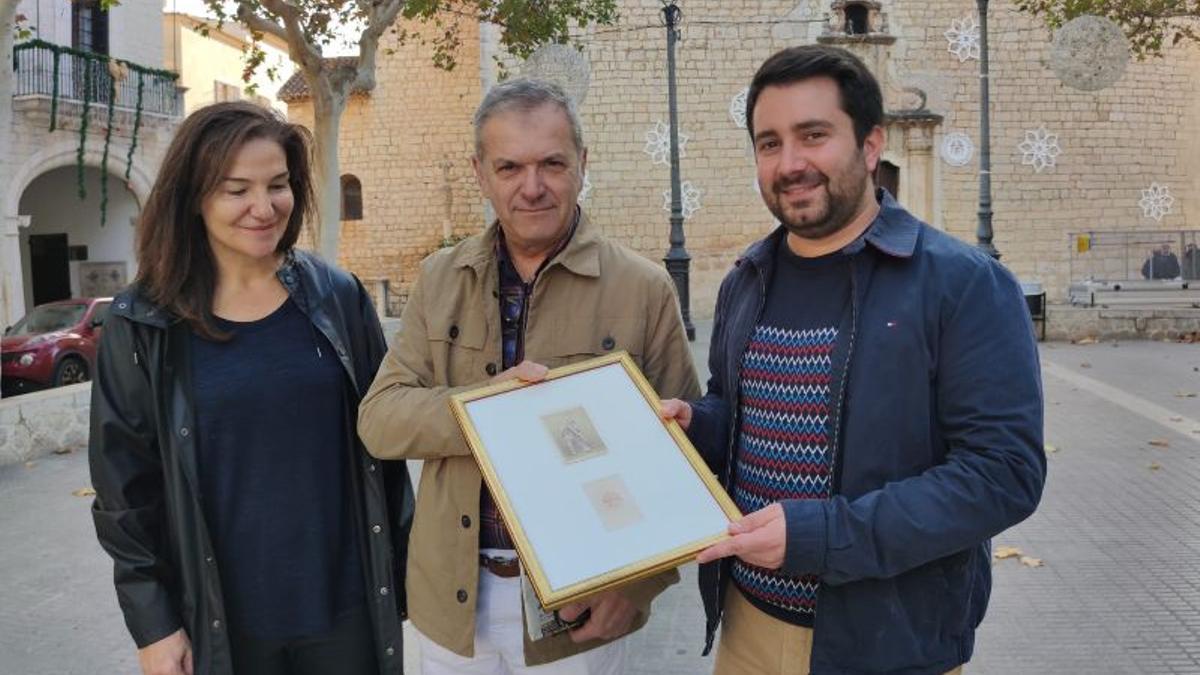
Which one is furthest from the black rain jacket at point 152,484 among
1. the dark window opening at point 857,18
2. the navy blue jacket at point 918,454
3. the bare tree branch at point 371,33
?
the dark window opening at point 857,18

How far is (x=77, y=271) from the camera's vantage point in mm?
21031

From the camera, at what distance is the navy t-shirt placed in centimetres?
228

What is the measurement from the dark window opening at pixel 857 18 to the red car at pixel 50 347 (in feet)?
55.5

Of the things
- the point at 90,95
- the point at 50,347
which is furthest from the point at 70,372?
the point at 90,95

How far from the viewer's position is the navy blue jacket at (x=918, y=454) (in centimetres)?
171

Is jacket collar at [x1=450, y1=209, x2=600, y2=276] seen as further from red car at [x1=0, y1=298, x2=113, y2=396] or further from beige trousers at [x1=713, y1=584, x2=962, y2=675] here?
red car at [x1=0, y1=298, x2=113, y2=396]

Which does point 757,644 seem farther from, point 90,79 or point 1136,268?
point 90,79

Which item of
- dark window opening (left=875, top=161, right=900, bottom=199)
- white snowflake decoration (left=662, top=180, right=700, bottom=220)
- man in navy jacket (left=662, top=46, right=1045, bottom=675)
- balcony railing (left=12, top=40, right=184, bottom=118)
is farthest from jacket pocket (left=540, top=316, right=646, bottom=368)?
dark window opening (left=875, top=161, right=900, bottom=199)

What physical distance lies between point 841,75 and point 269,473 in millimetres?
1647

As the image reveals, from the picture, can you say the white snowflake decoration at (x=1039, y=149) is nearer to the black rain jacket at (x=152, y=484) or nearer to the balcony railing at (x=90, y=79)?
the balcony railing at (x=90, y=79)

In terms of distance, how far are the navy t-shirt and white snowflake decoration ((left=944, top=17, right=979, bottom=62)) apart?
22153mm

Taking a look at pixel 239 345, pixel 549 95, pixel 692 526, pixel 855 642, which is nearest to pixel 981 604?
pixel 855 642

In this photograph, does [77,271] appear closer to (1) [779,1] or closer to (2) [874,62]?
(1) [779,1]

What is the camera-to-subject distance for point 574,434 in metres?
1.94
